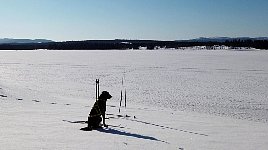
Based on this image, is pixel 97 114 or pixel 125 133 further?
pixel 97 114

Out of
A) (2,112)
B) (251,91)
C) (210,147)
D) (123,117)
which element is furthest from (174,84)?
(210,147)

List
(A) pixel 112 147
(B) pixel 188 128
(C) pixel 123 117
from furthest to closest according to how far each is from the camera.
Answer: (C) pixel 123 117 < (B) pixel 188 128 < (A) pixel 112 147

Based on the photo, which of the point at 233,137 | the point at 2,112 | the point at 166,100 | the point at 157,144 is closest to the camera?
the point at 157,144

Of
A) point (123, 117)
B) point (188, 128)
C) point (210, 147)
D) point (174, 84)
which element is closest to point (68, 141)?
point (210, 147)

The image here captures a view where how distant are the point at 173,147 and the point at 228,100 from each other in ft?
36.2

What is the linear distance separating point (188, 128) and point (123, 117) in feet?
7.27

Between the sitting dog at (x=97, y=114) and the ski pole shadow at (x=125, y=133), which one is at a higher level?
the sitting dog at (x=97, y=114)

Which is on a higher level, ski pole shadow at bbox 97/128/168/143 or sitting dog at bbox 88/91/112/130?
sitting dog at bbox 88/91/112/130

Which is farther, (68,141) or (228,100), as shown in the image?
(228,100)

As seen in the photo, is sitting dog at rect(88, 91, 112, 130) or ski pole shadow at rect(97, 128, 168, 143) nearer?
ski pole shadow at rect(97, 128, 168, 143)

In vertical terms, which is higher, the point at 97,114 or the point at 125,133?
the point at 97,114

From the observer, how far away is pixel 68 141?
6258 mm

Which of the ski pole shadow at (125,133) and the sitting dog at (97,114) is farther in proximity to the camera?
the sitting dog at (97,114)

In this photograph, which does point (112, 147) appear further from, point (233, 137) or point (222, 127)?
point (222, 127)
